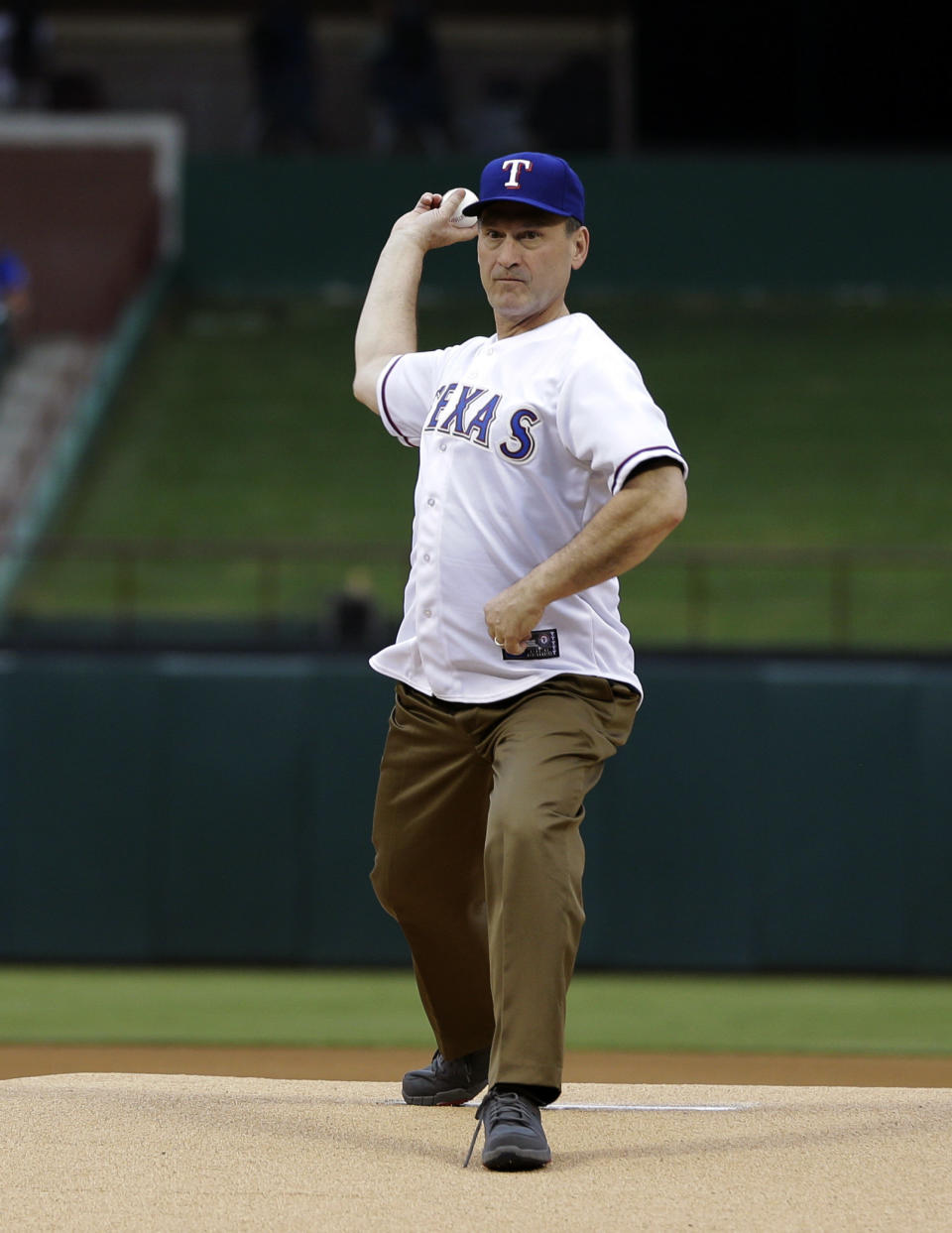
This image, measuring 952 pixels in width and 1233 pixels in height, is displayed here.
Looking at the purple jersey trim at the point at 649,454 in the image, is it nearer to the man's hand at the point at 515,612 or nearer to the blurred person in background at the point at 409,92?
the man's hand at the point at 515,612

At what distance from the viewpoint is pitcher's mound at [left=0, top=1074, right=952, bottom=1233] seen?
3.30 m

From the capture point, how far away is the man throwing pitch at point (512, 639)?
3.67 m

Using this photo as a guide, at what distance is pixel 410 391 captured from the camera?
13.8ft

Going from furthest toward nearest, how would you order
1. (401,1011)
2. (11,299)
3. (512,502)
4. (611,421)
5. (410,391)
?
(11,299), (401,1011), (410,391), (512,502), (611,421)

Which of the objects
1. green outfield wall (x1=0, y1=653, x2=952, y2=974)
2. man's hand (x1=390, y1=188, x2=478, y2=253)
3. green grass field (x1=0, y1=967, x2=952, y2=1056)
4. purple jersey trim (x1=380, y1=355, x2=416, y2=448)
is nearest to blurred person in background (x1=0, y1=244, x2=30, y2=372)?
green outfield wall (x1=0, y1=653, x2=952, y2=974)

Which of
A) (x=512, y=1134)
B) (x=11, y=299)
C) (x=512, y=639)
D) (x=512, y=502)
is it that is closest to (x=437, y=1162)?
(x=512, y=1134)

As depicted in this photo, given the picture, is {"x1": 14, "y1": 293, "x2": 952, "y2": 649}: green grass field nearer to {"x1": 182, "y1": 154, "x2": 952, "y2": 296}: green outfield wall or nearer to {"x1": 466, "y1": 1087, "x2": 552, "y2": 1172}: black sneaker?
{"x1": 182, "y1": 154, "x2": 952, "y2": 296}: green outfield wall

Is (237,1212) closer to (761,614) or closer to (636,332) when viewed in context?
(761,614)

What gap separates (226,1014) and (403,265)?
363cm

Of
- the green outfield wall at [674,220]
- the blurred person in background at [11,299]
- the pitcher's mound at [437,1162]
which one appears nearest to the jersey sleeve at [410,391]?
the pitcher's mound at [437,1162]

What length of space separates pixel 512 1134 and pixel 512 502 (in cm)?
124

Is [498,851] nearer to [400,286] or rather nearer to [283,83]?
[400,286]

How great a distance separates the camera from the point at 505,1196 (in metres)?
3.41

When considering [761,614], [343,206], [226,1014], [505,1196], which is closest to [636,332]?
[343,206]
